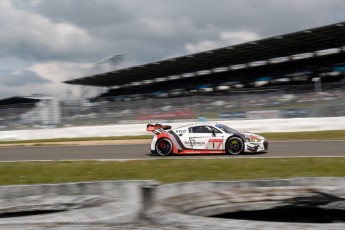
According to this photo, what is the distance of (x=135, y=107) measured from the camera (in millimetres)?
21609

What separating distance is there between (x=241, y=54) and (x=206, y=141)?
2146cm

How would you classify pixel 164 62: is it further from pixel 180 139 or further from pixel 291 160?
pixel 291 160

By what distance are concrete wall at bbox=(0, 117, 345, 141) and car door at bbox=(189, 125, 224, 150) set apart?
7.08 meters

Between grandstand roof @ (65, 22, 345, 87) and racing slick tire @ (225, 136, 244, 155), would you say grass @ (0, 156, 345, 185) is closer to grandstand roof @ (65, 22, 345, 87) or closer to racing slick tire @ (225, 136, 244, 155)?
racing slick tire @ (225, 136, 244, 155)

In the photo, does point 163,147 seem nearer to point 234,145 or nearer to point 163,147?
point 163,147

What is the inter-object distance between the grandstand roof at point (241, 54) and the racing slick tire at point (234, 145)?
1653 cm

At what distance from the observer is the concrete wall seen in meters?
17.9

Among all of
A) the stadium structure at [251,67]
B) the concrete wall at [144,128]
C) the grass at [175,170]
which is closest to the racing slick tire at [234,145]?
the grass at [175,170]

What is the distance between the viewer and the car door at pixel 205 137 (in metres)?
12.0

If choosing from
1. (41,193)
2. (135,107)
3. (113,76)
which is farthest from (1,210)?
(113,76)

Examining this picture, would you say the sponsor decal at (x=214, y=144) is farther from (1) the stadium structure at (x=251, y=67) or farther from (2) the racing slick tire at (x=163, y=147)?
(1) the stadium structure at (x=251, y=67)

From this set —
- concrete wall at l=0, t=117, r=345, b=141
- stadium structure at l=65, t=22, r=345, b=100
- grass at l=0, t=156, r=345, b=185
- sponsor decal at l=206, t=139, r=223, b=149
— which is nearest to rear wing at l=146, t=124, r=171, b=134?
sponsor decal at l=206, t=139, r=223, b=149

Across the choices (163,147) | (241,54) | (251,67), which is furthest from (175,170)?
(251,67)

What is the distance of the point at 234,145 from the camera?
38.9 feet
